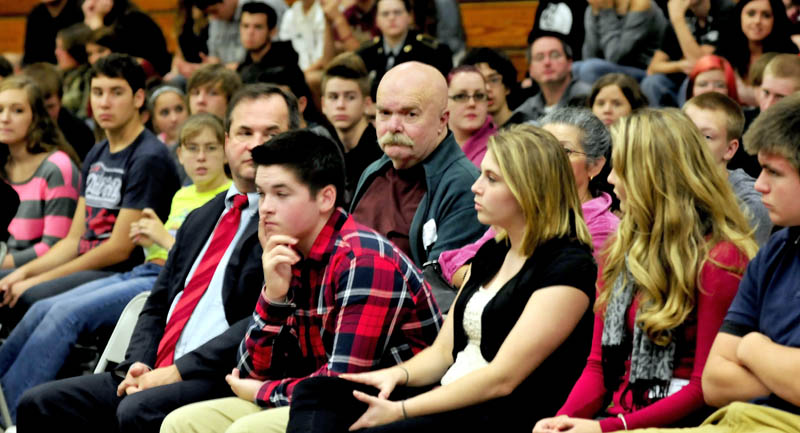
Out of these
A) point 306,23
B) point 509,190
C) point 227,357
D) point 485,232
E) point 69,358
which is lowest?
point 69,358

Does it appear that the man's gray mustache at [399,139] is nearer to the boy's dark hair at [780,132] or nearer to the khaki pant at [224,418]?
the khaki pant at [224,418]

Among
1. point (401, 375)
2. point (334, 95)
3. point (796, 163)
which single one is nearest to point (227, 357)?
point (401, 375)

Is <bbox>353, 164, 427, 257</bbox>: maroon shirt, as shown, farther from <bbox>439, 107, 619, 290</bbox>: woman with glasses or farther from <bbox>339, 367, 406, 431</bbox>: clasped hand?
<bbox>339, 367, 406, 431</bbox>: clasped hand

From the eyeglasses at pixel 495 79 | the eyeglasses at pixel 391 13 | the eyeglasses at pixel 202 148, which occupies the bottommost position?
the eyeglasses at pixel 202 148

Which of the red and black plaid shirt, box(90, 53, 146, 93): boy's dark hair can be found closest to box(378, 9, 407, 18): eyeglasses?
box(90, 53, 146, 93): boy's dark hair

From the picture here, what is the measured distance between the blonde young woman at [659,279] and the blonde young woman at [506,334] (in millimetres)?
83

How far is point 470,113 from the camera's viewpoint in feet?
16.5

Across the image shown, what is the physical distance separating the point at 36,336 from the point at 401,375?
2.26 meters

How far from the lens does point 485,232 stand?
12.6ft

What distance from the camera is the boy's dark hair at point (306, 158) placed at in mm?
3143

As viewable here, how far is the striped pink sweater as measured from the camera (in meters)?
5.34

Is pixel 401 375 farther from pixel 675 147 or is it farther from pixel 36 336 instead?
pixel 36 336

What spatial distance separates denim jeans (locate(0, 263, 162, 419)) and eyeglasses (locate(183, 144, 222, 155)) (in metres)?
0.61

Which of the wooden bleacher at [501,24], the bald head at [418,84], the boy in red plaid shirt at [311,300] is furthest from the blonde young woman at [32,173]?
the wooden bleacher at [501,24]
